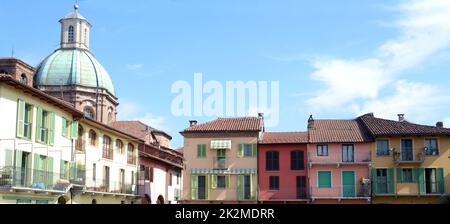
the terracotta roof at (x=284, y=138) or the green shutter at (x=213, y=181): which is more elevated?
the terracotta roof at (x=284, y=138)

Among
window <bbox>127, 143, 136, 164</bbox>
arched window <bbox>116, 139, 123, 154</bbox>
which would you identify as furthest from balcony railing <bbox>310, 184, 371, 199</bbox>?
arched window <bbox>116, 139, 123, 154</bbox>

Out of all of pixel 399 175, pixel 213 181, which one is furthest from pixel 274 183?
pixel 399 175

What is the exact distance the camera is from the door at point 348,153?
56.2 m

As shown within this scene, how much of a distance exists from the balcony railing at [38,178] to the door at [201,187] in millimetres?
15002

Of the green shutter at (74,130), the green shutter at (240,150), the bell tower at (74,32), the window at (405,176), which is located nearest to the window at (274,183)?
the green shutter at (240,150)

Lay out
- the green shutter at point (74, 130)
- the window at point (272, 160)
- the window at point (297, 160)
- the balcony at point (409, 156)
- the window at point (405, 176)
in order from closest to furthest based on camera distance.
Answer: the green shutter at point (74, 130) < the balcony at point (409, 156) < the window at point (405, 176) < the window at point (297, 160) < the window at point (272, 160)

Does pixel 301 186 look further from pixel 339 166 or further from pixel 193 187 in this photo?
pixel 193 187

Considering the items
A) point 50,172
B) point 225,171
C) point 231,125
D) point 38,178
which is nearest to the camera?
point 38,178

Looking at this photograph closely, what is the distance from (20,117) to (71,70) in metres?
46.5

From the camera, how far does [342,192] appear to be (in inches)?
2165

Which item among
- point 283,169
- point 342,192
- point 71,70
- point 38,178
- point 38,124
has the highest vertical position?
point 71,70

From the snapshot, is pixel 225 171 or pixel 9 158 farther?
pixel 225 171

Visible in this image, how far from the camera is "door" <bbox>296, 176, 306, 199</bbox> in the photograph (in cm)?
5556

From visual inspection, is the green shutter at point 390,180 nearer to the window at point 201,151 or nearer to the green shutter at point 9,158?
the window at point 201,151
